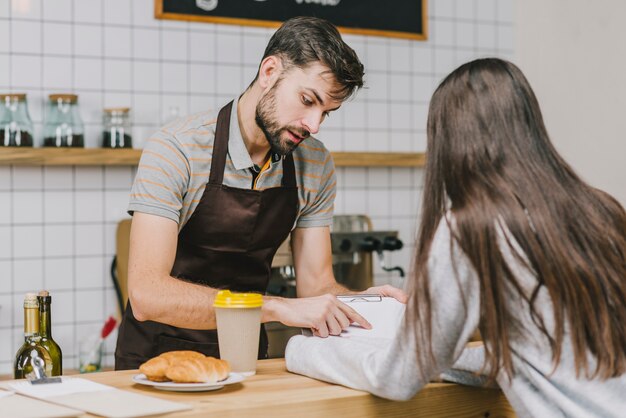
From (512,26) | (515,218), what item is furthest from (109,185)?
(515,218)

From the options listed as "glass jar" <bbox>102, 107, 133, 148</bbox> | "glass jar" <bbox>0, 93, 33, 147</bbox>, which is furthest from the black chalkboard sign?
"glass jar" <bbox>0, 93, 33, 147</bbox>

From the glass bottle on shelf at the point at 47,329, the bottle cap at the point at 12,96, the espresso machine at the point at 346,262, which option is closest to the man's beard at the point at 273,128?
the glass bottle on shelf at the point at 47,329

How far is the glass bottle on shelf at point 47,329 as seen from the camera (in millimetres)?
1489

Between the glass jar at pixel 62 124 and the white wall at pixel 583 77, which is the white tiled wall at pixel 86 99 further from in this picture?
the white wall at pixel 583 77

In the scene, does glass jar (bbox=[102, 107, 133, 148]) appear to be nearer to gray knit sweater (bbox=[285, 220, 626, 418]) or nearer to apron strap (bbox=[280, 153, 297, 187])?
apron strap (bbox=[280, 153, 297, 187])

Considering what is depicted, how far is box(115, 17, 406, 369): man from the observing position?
1.70 meters

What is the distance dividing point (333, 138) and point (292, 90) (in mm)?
1688

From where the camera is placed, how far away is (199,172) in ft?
6.15

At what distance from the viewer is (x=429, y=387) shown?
4.40ft

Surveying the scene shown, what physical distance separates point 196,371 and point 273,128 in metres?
0.74

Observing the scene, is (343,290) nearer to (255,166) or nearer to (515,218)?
(255,166)

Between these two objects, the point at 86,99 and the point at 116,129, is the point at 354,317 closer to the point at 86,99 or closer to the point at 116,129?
the point at 116,129

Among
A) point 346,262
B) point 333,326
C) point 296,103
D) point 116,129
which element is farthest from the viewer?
point 346,262

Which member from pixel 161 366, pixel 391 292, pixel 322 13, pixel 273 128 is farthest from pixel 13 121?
pixel 161 366
